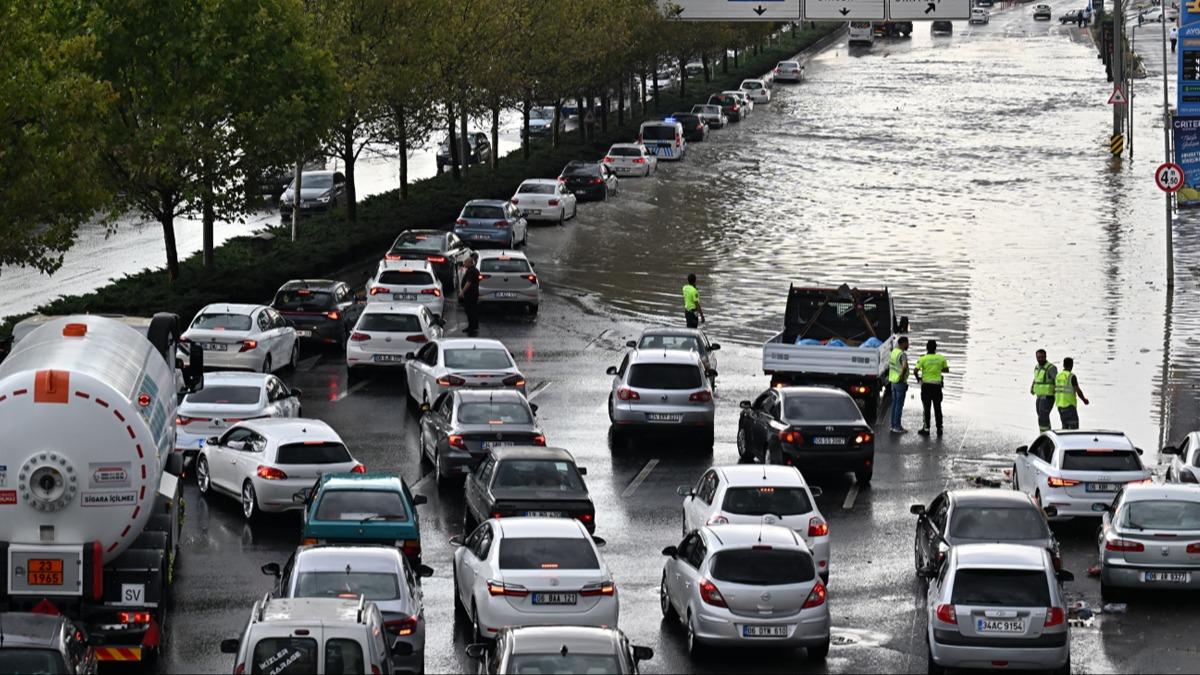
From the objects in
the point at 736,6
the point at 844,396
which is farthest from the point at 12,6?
the point at 736,6

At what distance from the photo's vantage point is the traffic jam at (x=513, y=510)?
21.0 m

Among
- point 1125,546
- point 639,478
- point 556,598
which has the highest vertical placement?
point 556,598

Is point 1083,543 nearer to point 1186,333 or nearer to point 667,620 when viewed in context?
point 667,620

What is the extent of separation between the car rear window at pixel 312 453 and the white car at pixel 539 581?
6620 mm

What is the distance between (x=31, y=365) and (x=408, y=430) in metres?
14.2

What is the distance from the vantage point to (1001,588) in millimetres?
21328

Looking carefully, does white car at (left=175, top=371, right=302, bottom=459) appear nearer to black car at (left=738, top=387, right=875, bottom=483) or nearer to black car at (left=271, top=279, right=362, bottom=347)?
black car at (left=738, top=387, right=875, bottom=483)

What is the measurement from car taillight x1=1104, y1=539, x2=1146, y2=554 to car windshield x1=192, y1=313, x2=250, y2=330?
62.7ft

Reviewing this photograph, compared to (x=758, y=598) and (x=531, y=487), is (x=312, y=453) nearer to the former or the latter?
(x=531, y=487)

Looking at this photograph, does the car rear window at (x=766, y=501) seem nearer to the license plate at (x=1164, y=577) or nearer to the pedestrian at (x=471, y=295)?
the license plate at (x=1164, y=577)

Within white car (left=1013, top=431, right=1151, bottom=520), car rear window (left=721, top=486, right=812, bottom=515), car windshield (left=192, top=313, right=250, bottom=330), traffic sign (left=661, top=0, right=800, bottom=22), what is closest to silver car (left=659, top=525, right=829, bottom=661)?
car rear window (left=721, top=486, right=812, bottom=515)

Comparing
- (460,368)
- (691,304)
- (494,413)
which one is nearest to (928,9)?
(691,304)

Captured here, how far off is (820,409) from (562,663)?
14953mm

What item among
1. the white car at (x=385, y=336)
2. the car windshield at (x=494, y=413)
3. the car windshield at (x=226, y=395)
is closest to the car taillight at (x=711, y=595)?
the car windshield at (x=494, y=413)
